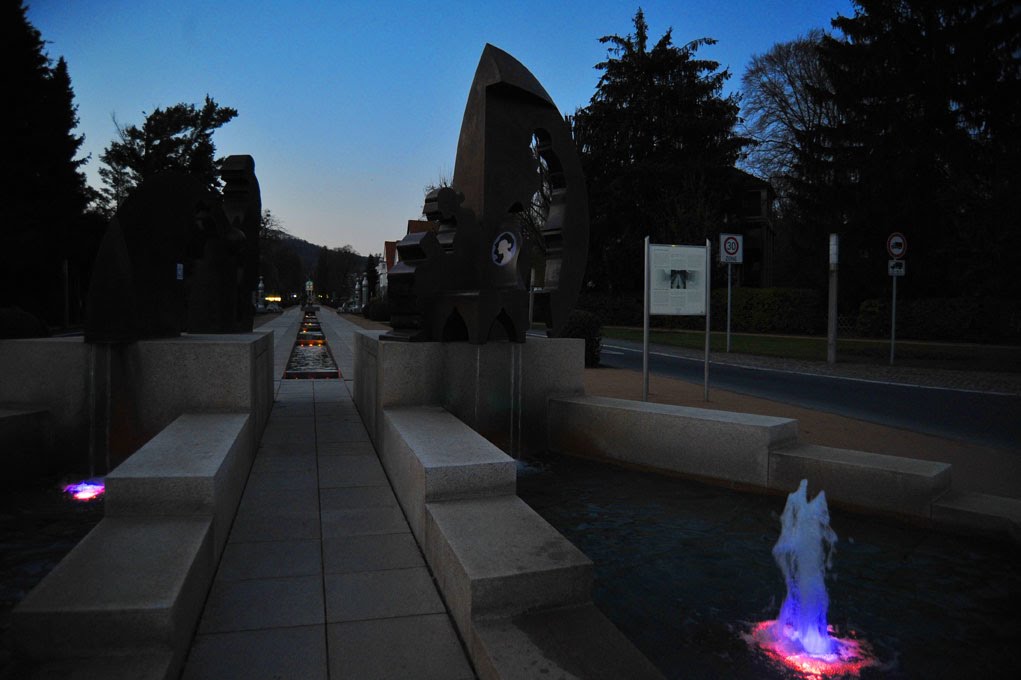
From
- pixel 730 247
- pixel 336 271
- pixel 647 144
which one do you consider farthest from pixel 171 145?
pixel 336 271

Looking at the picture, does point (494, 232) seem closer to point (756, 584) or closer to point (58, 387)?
point (58, 387)

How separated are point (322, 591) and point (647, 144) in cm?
4203

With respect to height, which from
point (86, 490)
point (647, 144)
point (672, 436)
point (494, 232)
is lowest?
point (86, 490)

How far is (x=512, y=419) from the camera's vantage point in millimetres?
7316

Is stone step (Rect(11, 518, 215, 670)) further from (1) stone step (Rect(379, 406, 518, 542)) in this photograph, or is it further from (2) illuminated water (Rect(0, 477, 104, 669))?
(1) stone step (Rect(379, 406, 518, 542))

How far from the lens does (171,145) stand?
41594mm

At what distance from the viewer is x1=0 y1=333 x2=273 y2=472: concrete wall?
243 inches

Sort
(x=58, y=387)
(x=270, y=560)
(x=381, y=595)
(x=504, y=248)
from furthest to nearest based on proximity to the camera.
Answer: (x=504, y=248)
(x=58, y=387)
(x=270, y=560)
(x=381, y=595)

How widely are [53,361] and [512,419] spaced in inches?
176

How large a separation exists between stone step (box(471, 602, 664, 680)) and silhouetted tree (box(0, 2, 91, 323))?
111ft

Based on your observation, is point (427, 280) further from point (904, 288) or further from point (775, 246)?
point (775, 246)

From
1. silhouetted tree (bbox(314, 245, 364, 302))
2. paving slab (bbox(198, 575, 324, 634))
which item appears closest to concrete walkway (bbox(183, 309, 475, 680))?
paving slab (bbox(198, 575, 324, 634))

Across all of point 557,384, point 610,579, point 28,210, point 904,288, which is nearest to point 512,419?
point 557,384

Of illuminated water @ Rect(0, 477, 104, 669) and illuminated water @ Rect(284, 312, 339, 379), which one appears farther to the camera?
illuminated water @ Rect(284, 312, 339, 379)
